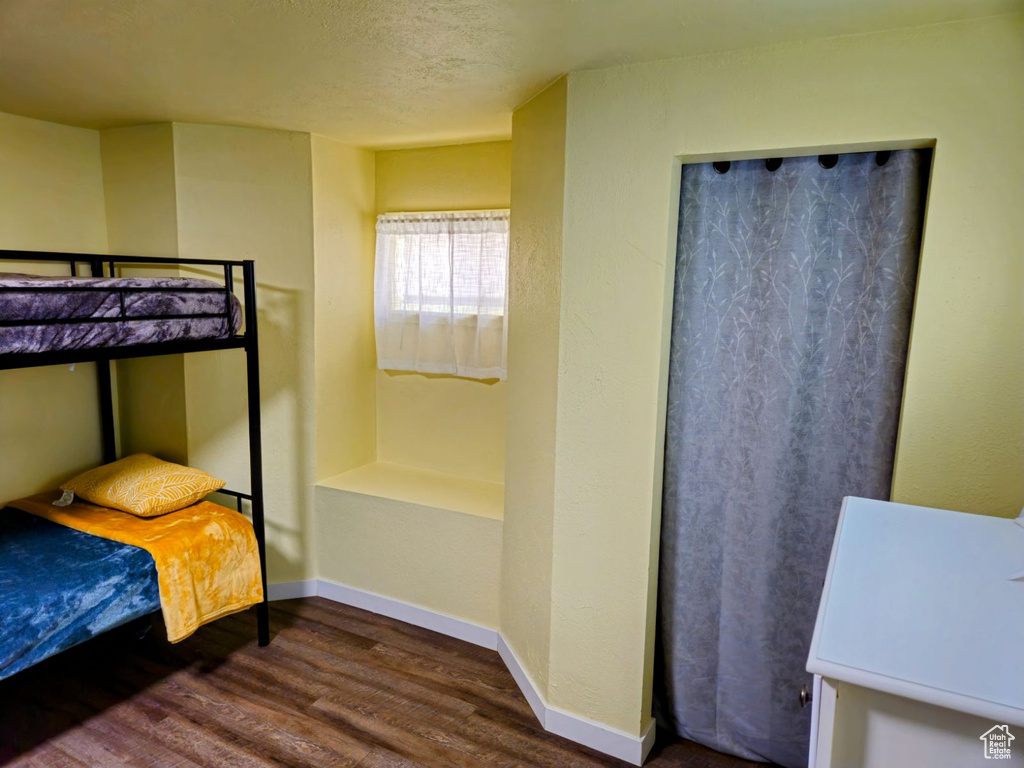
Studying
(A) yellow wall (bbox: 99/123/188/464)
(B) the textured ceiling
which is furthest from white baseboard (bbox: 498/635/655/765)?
(B) the textured ceiling

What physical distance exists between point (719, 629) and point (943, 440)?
0.98 metres

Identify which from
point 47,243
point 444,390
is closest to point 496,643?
point 444,390

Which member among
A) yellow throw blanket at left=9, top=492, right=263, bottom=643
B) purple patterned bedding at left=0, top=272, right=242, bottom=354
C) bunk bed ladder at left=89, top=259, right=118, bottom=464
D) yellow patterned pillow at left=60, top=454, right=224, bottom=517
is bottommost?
yellow throw blanket at left=9, top=492, right=263, bottom=643

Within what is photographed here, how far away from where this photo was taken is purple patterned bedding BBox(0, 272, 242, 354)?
6.03 ft

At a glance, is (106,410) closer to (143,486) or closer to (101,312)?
(143,486)

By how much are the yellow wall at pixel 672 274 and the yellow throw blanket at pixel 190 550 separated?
1.36 metres

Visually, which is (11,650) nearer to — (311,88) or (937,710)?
(311,88)

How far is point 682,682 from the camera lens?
230 centimetres

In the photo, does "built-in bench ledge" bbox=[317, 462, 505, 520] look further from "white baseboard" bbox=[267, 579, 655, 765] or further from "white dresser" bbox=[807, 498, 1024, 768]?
"white dresser" bbox=[807, 498, 1024, 768]

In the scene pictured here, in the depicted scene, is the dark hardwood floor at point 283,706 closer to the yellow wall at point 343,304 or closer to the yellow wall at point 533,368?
the yellow wall at point 533,368

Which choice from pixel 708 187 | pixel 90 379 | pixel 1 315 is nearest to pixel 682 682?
pixel 708 187

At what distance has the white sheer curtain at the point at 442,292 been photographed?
3.09m

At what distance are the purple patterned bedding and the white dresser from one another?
2154 millimetres

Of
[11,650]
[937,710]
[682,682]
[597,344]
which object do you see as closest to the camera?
[937,710]
